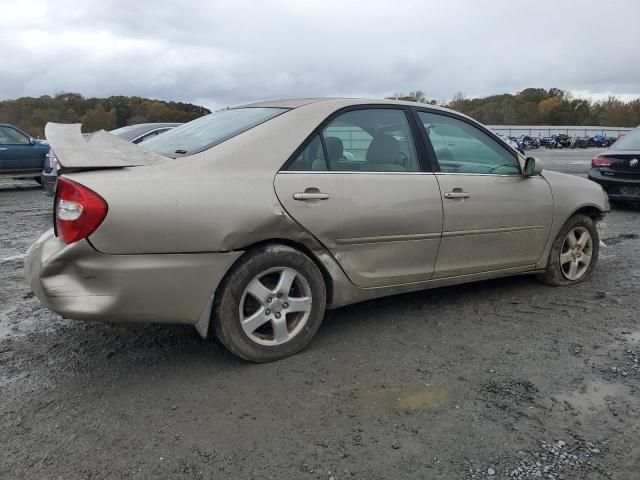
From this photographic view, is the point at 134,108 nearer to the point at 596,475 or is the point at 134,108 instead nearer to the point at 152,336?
the point at 152,336

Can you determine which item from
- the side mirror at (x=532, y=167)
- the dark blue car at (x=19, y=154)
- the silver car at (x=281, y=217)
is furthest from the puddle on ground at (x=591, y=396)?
the dark blue car at (x=19, y=154)

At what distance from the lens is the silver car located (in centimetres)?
282

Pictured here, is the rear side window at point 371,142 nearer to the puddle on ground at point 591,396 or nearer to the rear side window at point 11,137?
the puddle on ground at point 591,396

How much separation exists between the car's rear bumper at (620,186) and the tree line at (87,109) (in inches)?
662

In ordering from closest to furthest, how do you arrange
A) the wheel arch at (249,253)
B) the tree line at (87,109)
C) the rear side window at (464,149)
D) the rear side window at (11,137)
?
1. the wheel arch at (249,253)
2. the rear side window at (464,149)
3. the rear side window at (11,137)
4. the tree line at (87,109)

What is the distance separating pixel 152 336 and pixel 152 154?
1224 mm

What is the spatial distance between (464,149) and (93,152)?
8.40 feet

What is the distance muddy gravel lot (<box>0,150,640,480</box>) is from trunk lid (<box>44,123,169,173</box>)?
1.18m

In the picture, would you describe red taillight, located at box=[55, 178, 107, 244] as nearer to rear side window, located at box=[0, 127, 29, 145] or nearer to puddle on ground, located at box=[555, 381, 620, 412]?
puddle on ground, located at box=[555, 381, 620, 412]

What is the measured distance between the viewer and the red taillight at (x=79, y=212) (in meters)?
2.72

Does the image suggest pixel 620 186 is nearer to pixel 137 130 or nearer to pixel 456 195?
pixel 456 195

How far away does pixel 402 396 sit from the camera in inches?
115

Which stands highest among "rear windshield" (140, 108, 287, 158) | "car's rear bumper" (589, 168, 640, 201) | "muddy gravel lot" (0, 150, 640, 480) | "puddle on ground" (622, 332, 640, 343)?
"rear windshield" (140, 108, 287, 158)

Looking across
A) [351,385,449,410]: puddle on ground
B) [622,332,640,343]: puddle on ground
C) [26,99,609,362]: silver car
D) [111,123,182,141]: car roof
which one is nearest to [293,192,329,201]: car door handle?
[26,99,609,362]: silver car
